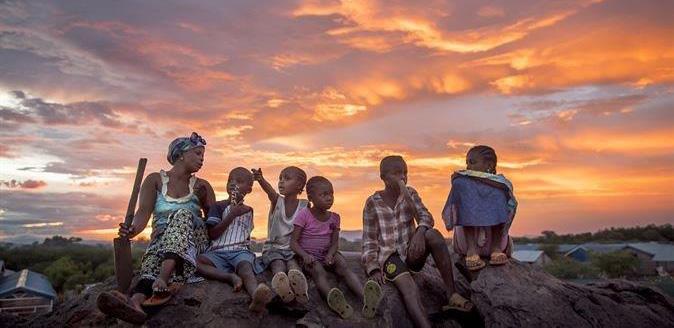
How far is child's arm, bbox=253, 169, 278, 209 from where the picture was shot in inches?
270

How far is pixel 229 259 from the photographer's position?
6473 millimetres

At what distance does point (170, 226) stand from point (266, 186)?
1.36 meters

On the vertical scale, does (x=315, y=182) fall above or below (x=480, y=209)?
above

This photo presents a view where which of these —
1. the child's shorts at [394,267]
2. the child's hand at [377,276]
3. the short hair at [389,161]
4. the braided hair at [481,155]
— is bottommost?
the child's hand at [377,276]

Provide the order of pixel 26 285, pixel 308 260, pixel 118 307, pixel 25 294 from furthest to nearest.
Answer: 1. pixel 26 285
2. pixel 25 294
3. pixel 308 260
4. pixel 118 307

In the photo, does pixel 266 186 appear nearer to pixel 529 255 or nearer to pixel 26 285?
pixel 26 285

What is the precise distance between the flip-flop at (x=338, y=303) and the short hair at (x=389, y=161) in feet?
5.36

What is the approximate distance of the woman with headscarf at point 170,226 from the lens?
5677mm

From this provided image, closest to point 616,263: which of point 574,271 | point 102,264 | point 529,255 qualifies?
point 574,271

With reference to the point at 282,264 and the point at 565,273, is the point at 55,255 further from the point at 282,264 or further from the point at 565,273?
the point at 282,264

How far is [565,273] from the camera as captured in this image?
164 ft

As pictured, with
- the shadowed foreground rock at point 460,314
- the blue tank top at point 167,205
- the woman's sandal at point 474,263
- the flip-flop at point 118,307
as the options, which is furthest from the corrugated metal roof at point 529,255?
the flip-flop at point 118,307

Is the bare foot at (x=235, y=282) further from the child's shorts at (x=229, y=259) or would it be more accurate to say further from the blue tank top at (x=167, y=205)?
the blue tank top at (x=167, y=205)

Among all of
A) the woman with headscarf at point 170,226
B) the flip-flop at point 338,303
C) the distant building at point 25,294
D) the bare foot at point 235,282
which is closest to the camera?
the woman with headscarf at point 170,226
